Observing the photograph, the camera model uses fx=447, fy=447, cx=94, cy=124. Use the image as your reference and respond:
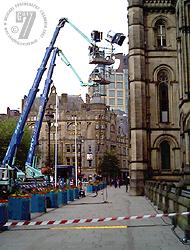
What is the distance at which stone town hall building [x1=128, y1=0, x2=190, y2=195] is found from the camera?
1561 inches

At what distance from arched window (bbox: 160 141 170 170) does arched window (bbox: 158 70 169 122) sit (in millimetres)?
2417

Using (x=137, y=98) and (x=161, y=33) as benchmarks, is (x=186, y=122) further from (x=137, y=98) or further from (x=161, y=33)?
(x=161, y=33)

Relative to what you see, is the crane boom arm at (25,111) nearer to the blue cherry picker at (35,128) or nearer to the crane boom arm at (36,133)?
the blue cherry picker at (35,128)

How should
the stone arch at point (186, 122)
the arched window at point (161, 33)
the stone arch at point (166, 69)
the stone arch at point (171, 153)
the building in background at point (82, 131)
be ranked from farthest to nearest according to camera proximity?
1. the building in background at point (82, 131)
2. the arched window at point (161, 33)
3. the stone arch at point (166, 69)
4. the stone arch at point (171, 153)
5. the stone arch at point (186, 122)

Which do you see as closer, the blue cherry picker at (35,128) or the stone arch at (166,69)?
the blue cherry picker at (35,128)

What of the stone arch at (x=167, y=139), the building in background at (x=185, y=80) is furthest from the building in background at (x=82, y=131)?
the building in background at (x=185, y=80)

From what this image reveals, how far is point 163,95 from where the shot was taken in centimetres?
4159

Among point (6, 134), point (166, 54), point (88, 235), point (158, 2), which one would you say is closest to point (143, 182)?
point (166, 54)

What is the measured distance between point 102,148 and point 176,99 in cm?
8383

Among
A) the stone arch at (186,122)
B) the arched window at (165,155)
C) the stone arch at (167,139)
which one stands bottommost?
the arched window at (165,155)

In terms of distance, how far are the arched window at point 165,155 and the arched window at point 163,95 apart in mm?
2417

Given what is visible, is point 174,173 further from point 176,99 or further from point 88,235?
point 88,235

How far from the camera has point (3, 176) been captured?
105 feet

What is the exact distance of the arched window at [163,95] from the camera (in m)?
41.5
